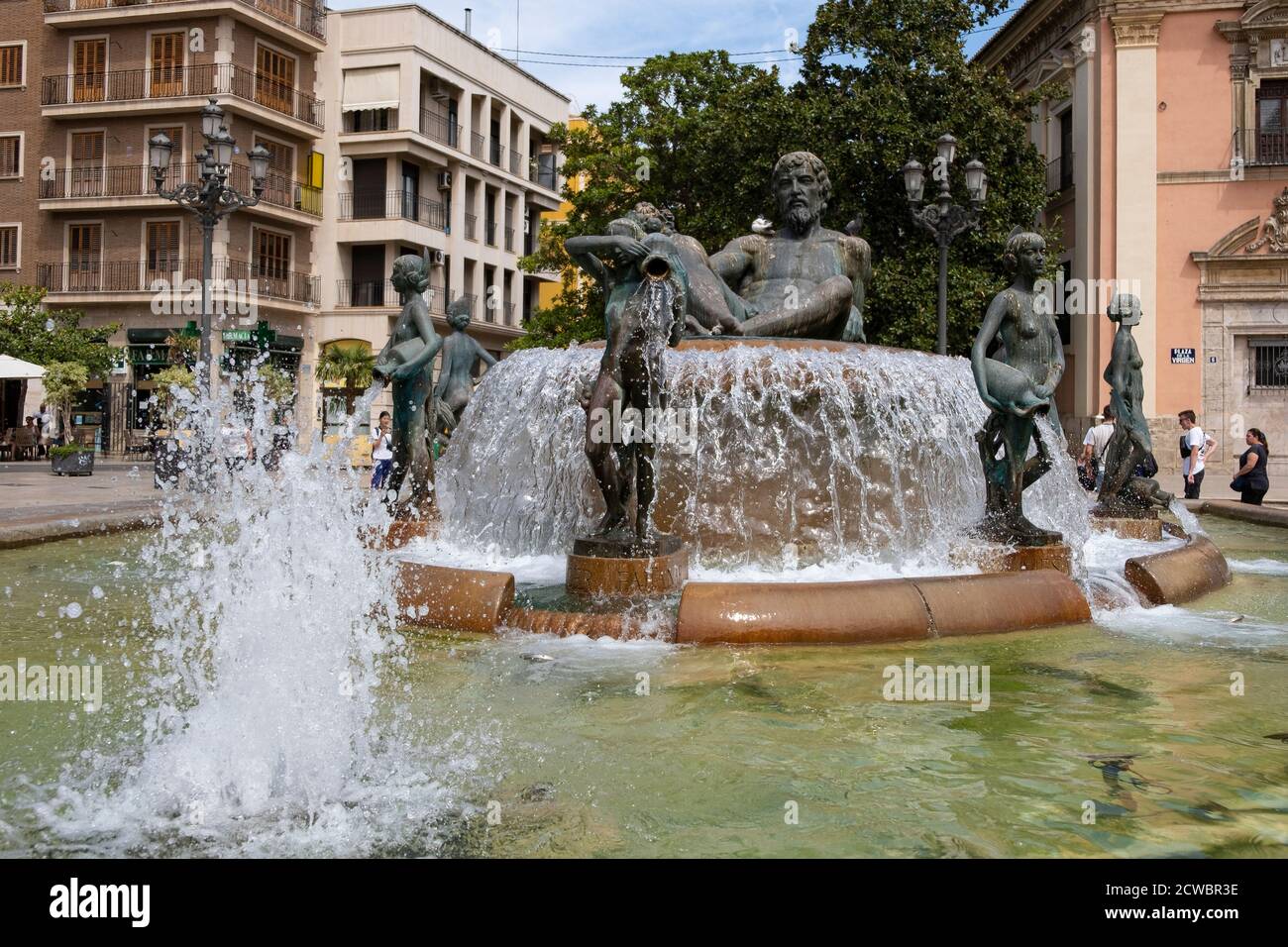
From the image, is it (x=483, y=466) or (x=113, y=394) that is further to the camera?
(x=113, y=394)

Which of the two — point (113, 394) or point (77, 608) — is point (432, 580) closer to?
point (77, 608)

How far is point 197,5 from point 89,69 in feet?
15.9

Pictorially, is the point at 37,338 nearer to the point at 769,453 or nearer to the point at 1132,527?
the point at 769,453

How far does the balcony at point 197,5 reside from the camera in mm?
36000

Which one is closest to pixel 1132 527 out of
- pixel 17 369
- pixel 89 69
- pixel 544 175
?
pixel 17 369

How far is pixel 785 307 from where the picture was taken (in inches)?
327

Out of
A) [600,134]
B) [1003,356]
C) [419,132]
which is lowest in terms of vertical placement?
[1003,356]

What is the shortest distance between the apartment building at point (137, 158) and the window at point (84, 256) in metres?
0.05

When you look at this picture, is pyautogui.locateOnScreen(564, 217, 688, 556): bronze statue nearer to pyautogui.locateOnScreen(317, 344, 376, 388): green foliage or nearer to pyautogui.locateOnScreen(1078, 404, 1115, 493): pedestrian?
pyautogui.locateOnScreen(1078, 404, 1115, 493): pedestrian

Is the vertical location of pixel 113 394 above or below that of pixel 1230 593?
above

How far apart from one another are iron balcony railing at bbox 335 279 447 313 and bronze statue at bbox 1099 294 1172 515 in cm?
3190

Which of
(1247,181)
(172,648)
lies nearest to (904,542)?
(172,648)

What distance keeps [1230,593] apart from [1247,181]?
74.4ft

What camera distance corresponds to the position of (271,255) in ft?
125
